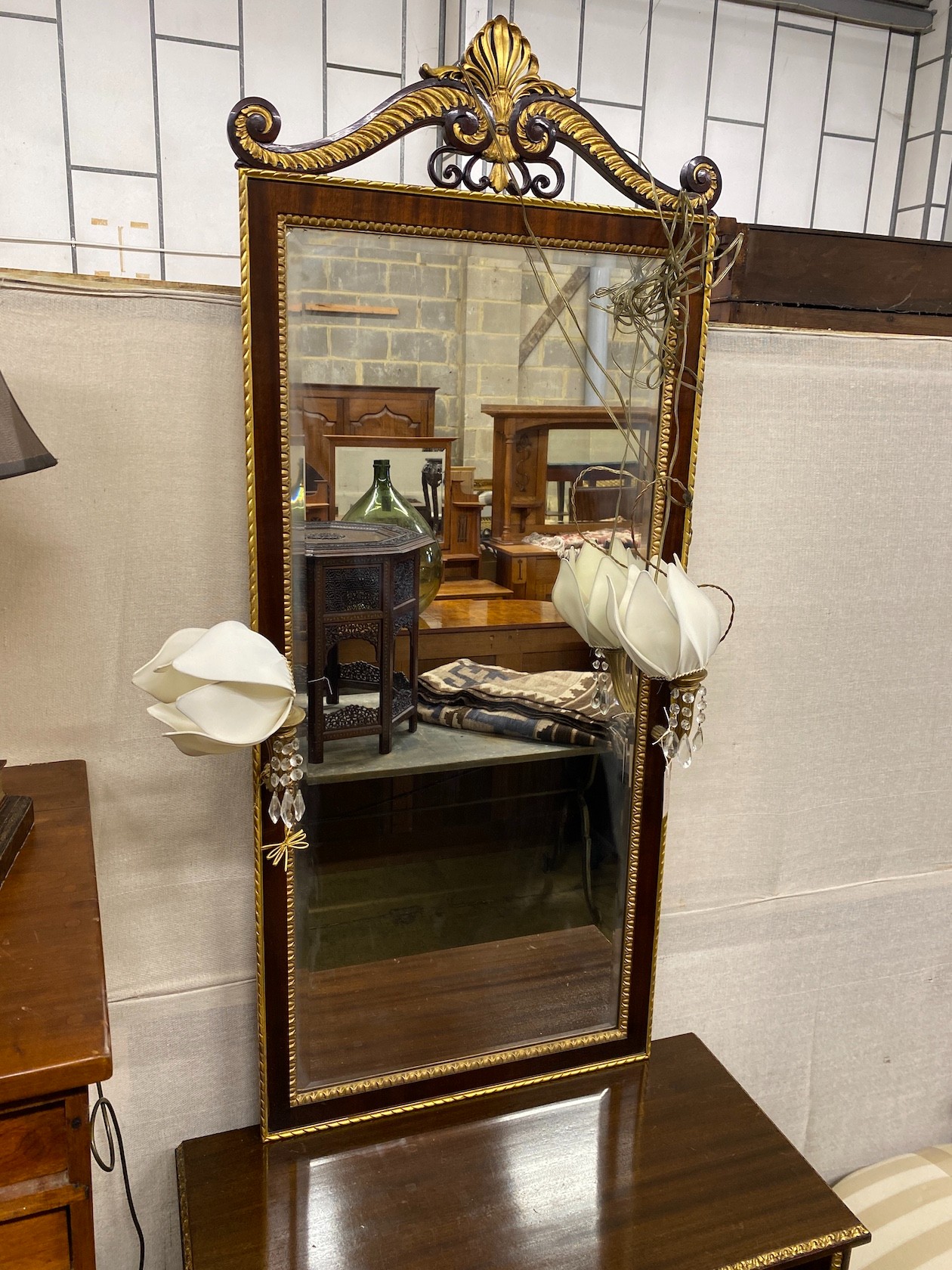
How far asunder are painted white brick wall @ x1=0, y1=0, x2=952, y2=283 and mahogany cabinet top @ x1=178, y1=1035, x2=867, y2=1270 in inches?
52.9

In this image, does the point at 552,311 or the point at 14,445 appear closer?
the point at 14,445

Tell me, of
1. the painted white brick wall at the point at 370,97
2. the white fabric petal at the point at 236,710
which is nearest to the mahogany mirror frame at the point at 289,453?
the white fabric petal at the point at 236,710

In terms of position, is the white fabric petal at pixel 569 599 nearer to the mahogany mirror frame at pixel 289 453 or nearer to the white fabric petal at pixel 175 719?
the mahogany mirror frame at pixel 289 453

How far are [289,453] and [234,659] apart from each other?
0.21 m

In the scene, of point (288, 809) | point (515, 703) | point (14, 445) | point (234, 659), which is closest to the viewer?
point (14, 445)

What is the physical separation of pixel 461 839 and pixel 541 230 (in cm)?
65

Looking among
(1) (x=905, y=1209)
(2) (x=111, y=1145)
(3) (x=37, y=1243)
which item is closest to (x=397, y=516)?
(3) (x=37, y=1243)

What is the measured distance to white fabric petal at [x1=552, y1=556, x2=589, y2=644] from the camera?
995 millimetres

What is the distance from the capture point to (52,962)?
0.65m

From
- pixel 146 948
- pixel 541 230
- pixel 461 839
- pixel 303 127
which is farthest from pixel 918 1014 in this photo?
pixel 303 127

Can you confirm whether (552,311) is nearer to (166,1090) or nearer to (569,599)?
(569,599)

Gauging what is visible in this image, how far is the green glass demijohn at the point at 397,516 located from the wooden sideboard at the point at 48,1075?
43cm

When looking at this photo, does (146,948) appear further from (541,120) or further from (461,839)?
(541,120)

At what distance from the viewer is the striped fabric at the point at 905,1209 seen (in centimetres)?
124
